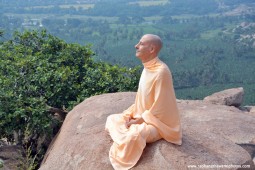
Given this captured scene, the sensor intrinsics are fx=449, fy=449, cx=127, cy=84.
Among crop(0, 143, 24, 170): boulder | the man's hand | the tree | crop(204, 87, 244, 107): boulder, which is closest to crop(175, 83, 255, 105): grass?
crop(204, 87, 244, 107): boulder

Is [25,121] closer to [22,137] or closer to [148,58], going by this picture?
[22,137]

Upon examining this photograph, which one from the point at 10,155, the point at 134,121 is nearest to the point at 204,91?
the point at 10,155

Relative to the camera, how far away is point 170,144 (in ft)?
24.5

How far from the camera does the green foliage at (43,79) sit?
10.3m

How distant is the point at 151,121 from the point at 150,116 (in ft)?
0.28

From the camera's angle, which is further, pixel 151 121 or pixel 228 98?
pixel 228 98

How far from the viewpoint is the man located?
723cm

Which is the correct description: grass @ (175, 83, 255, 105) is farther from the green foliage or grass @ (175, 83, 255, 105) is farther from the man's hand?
the man's hand

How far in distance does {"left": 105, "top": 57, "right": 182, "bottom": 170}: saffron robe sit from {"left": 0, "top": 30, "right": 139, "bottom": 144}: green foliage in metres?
3.42

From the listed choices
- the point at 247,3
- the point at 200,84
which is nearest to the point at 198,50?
the point at 200,84

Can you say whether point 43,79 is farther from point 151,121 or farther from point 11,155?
point 151,121

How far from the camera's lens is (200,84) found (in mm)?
42531

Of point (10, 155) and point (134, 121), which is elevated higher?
point (134, 121)

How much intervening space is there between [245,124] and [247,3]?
11552 cm
